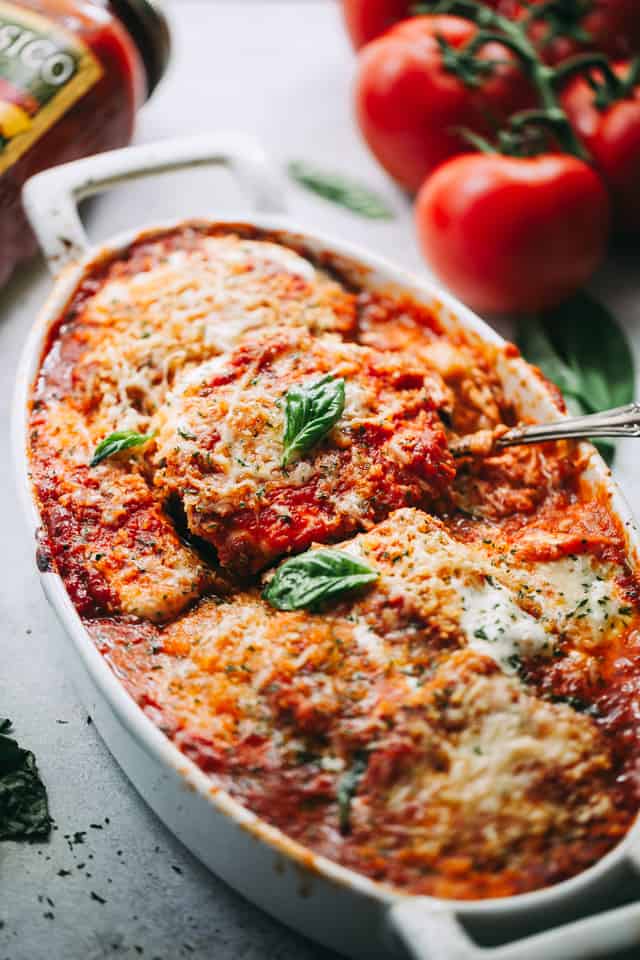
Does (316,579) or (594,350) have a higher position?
(316,579)

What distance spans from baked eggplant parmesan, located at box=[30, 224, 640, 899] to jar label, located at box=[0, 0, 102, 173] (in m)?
0.59

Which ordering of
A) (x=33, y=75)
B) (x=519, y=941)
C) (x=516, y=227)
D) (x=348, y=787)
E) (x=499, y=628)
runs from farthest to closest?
(x=516, y=227) < (x=33, y=75) < (x=499, y=628) < (x=348, y=787) < (x=519, y=941)

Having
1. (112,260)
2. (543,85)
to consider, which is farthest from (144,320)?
(543,85)

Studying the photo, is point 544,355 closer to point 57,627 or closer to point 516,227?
point 516,227

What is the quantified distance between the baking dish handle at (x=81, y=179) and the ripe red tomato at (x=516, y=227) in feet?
2.35

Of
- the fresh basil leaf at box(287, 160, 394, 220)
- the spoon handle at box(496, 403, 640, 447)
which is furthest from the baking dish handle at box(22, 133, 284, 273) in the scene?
the spoon handle at box(496, 403, 640, 447)

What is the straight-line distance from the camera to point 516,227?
10.1 feet

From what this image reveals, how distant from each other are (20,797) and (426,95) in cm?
252

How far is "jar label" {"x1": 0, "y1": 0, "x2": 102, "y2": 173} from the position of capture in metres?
2.95

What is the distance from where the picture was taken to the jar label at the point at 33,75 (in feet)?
9.67

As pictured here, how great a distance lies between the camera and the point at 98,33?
10.0ft

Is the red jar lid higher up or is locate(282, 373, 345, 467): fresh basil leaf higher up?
the red jar lid

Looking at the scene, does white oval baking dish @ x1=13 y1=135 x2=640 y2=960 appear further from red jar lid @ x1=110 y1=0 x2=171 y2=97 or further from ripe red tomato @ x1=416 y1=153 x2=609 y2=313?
red jar lid @ x1=110 y1=0 x2=171 y2=97

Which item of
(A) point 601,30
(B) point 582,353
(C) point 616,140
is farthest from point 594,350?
(A) point 601,30
